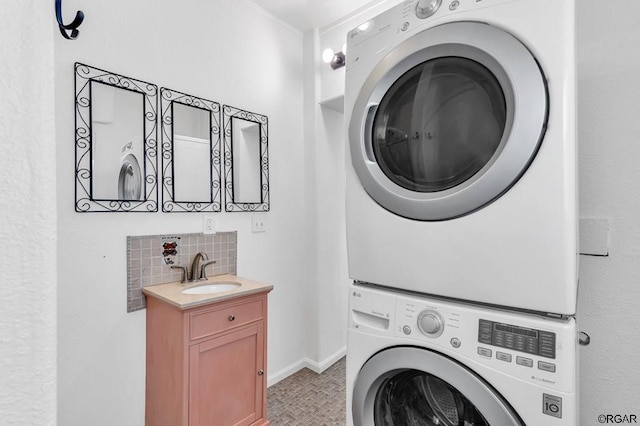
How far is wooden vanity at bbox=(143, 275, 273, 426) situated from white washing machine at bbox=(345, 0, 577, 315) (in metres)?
0.86

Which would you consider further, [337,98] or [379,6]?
[337,98]

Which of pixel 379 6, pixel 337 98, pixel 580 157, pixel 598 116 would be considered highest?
pixel 379 6

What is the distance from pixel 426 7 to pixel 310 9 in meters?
1.69

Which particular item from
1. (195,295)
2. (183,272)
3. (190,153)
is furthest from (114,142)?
(195,295)

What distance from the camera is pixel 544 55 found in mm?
769

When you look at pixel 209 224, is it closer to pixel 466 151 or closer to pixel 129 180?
pixel 129 180

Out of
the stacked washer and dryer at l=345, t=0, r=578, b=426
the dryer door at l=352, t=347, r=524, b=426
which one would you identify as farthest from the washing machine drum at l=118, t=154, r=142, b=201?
the dryer door at l=352, t=347, r=524, b=426

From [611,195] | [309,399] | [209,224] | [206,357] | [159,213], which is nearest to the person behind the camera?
[611,195]

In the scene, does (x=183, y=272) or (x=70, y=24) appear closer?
(x=70, y=24)

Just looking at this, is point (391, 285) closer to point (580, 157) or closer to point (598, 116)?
point (580, 157)

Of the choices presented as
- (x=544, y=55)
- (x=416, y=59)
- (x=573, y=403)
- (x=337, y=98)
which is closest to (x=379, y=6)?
(x=337, y=98)

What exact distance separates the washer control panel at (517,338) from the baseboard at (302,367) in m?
1.96

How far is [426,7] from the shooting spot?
972 millimetres

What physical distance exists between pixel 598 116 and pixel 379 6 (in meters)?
1.66
